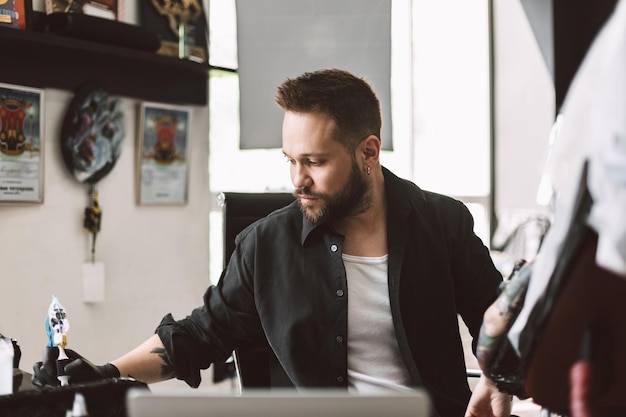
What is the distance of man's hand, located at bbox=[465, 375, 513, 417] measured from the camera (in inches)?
55.5

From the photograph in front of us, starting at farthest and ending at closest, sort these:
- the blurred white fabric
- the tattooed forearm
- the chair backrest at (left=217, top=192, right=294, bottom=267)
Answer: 1. the chair backrest at (left=217, top=192, right=294, bottom=267)
2. the tattooed forearm
3. the blurred white fabric

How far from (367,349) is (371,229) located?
0.99ft

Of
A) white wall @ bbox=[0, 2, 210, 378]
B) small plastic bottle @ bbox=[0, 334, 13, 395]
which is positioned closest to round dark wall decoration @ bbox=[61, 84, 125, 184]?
white wall @ bbox=[0, 2, 210, 378]

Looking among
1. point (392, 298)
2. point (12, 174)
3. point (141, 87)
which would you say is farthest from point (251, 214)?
point (141, 87)

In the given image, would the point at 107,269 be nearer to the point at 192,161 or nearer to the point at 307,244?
the point at 192,161

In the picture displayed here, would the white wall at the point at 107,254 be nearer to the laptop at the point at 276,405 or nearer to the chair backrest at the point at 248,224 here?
the chair backrest at the point at 248,224

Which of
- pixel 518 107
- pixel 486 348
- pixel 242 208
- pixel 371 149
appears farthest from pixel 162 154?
pixel 486 348

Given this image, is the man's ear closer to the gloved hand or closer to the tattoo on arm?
the tattoo on arm

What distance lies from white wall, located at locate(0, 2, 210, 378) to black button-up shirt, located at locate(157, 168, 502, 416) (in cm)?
103

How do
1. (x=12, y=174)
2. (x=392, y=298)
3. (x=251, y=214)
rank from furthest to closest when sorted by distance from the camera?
(x=12, y=174) < (x=251, y=214) < (x=392, y=298)

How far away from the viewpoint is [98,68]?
2873 millimetres

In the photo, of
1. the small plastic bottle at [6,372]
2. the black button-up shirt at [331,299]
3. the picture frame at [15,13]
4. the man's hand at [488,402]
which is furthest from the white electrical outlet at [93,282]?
the man's hand at [488,402]

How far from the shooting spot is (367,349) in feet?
5.94

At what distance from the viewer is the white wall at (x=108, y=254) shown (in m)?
2.67
